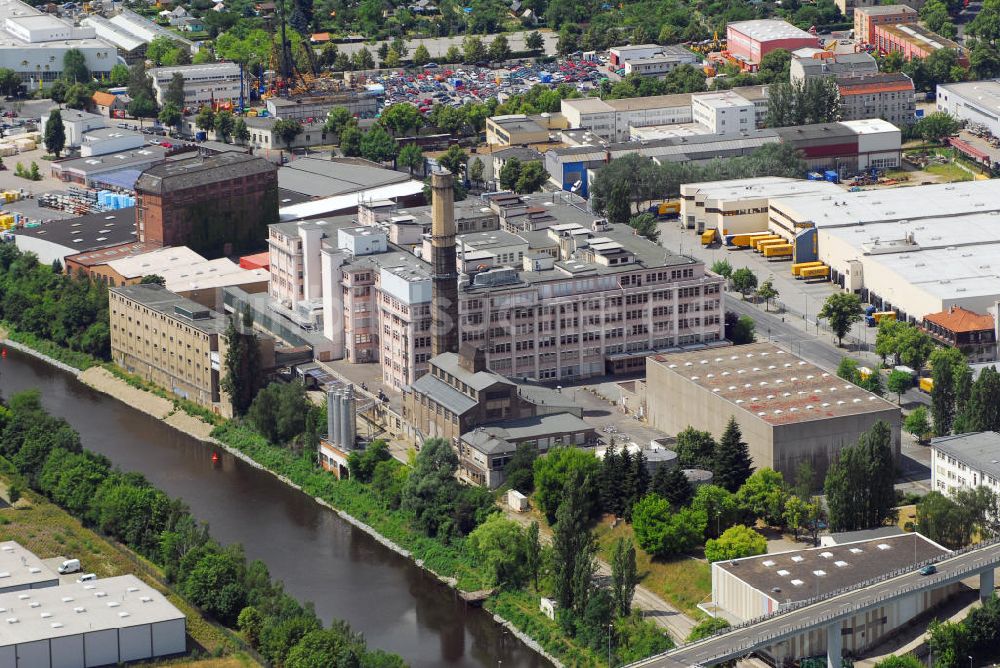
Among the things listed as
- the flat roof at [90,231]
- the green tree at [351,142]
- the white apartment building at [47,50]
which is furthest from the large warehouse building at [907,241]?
the white apartment building at [47,50]

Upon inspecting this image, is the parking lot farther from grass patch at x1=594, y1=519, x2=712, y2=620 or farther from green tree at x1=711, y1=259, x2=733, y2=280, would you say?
grass patch at x1=594, y1=519, x2=712, y2=620

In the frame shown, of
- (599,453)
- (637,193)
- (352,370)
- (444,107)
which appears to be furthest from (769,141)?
(599,453)

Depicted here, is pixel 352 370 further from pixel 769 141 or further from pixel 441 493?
pixel 769 141

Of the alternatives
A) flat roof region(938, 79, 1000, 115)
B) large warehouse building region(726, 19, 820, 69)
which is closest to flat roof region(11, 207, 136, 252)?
flat roof region(938, 79, 1000, 115)

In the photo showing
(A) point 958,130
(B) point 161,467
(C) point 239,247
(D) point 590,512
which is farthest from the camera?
(A) point 958,130

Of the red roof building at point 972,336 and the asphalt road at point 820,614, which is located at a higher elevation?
the red roof building at point 972,336

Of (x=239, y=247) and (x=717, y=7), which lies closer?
(x=239, y=247)

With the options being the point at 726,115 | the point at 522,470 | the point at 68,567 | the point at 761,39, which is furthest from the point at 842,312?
the point at 761,39

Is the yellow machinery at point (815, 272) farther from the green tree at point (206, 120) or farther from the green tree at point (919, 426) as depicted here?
the green tree at point (206, 120)
